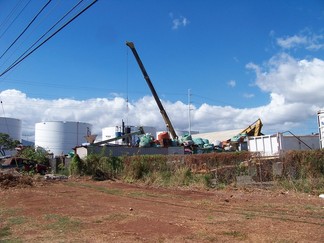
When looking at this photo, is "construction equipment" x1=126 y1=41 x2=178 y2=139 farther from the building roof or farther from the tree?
the tree

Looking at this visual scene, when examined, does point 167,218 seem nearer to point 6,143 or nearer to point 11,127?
point 6,143

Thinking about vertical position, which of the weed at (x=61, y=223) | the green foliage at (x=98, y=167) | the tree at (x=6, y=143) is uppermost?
the tree at (x=6, y=143)

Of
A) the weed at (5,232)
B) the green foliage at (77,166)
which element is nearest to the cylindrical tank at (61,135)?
the green foliage at (77,166)

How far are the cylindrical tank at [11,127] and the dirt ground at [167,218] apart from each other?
270 feet

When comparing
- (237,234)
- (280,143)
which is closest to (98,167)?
(280,143)

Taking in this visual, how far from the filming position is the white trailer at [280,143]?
26089 millimetres

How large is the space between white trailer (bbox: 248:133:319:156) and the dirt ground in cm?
877

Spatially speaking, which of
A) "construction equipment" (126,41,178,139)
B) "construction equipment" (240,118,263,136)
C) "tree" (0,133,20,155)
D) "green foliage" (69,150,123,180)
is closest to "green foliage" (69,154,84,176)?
"green foliage" (69,150,123,180)

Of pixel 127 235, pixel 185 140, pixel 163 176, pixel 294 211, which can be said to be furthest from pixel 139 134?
pixel 127 235

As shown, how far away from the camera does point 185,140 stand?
142 feet

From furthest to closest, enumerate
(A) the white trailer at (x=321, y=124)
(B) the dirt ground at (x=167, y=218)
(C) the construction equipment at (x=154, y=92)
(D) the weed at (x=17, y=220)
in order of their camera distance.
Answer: (C) the construction equipment at (x=154, y=92) < (A) the white trailer at (x=321, y=124) < (D) the weed at (x=17, y=220) < (B) the dirt ground at (x=167, y=218)

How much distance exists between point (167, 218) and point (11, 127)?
92.3 meters

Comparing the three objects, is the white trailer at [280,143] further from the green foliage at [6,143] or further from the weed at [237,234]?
the green foliage at [6,143]

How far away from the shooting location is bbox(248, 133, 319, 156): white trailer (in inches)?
1027
